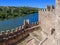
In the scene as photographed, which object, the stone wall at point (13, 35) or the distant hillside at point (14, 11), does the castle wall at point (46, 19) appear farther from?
the distant hillside at point (14, 11)

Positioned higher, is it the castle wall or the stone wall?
the castle wall

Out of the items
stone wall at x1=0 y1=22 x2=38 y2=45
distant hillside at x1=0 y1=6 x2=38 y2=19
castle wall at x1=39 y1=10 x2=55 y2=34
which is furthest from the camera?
distant hillside at x1=0 y1=6 x2=38 y2=19

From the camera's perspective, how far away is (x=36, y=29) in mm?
20500

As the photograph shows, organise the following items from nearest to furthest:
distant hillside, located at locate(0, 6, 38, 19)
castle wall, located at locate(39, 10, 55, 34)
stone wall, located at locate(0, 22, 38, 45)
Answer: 1. stone wall, located at locate(0, 22, 38, 45)
2. castle wall, located at locate(39, 10, 55, 34)
3. distant hillside, located at locate(0, 6, 38, 19)

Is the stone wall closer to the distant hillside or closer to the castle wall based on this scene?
the castle wall

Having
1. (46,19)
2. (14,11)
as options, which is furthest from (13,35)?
(14,11)

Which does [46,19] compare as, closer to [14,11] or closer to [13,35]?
[13,35]

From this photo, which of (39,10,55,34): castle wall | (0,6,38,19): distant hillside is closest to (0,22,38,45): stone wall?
(39,10,55,34): castle wall

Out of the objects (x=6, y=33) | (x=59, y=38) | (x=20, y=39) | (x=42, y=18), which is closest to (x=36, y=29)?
(x=42, y=18)

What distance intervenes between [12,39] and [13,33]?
1.61 ft

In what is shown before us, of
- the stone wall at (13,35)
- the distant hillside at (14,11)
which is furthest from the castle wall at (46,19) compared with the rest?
the distant hillside at (14,11)

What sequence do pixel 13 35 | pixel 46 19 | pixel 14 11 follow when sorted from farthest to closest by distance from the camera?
pixel 14 11, pixel 46 19, pixel 13 35

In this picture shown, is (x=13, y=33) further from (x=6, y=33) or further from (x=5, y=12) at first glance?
(x=5, y=12)

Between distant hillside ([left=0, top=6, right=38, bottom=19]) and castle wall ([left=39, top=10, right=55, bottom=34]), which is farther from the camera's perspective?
distant hillside ([left=0, top=6, right=38, bottom=19])
